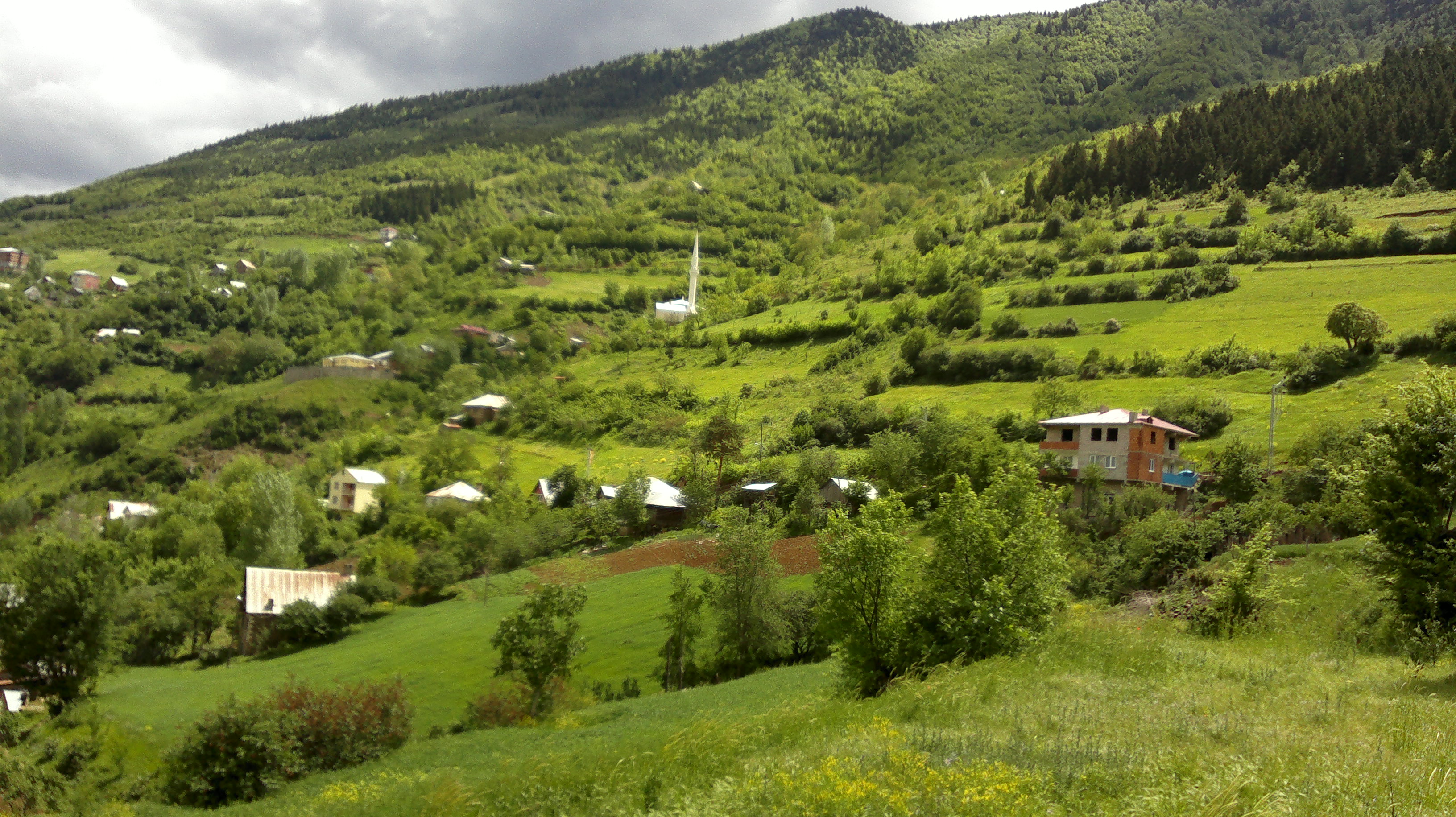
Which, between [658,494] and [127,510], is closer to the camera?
[658,494]

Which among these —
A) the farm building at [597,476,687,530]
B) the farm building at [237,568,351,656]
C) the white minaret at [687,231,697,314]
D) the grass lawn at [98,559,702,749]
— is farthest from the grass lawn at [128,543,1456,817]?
the white minaret at [687,231,697,314]

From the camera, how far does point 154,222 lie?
189625mm

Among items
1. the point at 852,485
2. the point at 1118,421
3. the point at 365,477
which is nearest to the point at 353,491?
the point at 365,477

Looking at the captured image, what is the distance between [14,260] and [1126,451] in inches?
7181

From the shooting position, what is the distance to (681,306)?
14575 centimetres

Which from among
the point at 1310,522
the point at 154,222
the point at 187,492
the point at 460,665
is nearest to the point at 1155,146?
the point at 1310,522

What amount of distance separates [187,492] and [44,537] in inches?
1661

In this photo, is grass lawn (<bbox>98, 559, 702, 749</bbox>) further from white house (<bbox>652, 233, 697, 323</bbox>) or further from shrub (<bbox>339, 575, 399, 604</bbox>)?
white house (<bbox>652, 233, 697, 323</bbox>)

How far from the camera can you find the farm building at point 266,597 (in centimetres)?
5275

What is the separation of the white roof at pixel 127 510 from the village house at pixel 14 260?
9081 centimetres

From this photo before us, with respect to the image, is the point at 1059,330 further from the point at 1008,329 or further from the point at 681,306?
the point at 681,306

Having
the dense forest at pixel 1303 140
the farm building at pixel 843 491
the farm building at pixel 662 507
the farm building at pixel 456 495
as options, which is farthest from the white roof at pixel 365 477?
the dense forest at pixel 1303 140

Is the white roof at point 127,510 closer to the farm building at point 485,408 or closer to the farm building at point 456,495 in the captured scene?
the farm building at point 456,495

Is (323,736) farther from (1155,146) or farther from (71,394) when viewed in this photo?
(1155,146)
